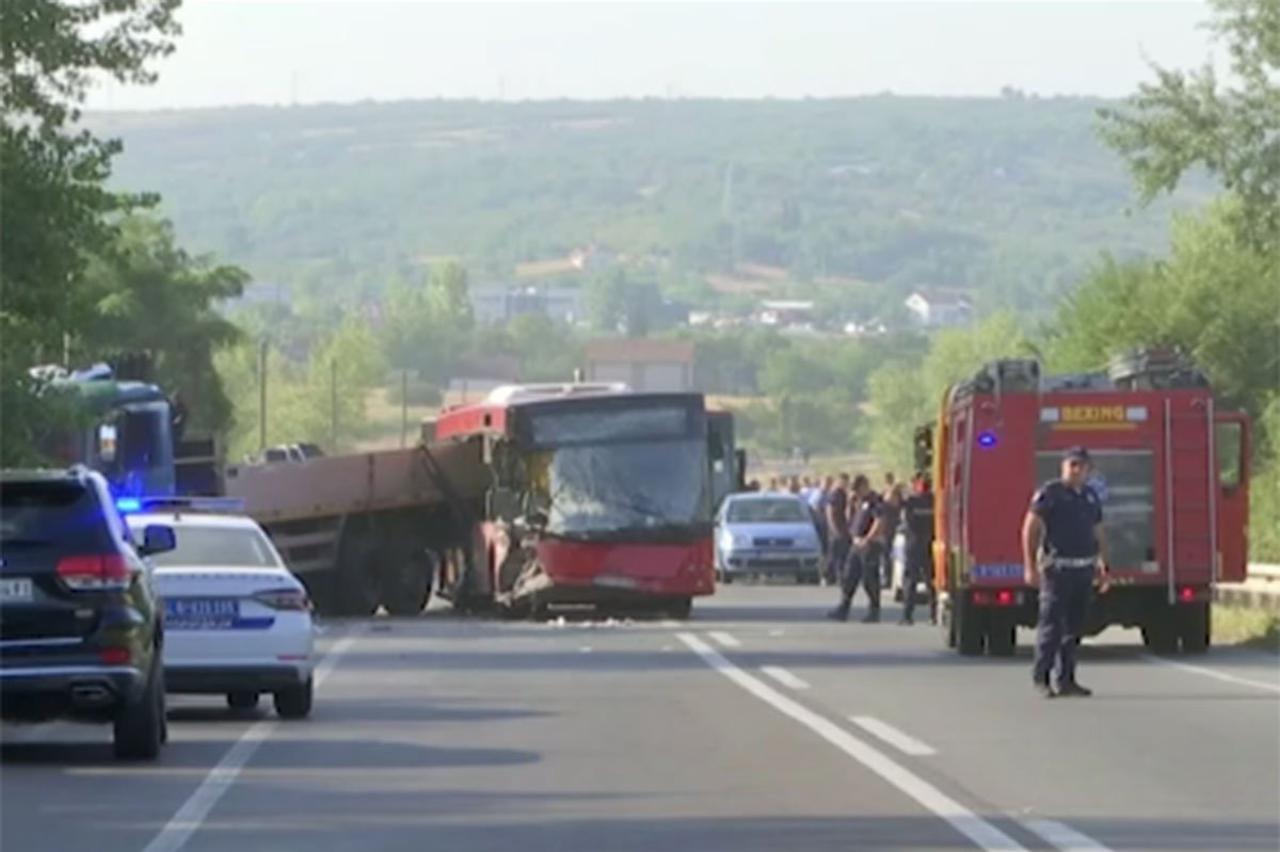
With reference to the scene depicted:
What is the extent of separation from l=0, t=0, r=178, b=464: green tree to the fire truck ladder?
9.82 metres

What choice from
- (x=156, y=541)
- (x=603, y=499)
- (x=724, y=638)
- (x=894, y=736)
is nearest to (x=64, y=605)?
(x=156, y=541)

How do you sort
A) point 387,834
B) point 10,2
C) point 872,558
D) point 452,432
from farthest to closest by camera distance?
point 452,432 → point 872,558 → point 10,2 → point 387,834

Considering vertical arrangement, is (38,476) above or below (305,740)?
above

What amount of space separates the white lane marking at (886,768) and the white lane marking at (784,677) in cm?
20

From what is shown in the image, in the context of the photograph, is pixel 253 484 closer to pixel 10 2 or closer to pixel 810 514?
pixel 10 2

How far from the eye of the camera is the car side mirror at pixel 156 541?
71.3ft

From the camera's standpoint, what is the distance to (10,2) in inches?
1214

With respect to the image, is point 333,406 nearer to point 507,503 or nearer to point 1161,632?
point 507,503

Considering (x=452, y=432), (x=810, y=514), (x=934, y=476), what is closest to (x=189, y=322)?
(x=810, y=514)

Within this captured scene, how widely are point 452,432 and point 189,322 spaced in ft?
135

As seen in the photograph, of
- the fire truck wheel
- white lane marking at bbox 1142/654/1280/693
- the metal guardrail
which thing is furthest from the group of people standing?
white lane marking at bbox 1142/654/1280/693

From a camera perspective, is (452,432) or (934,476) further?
(452,432)

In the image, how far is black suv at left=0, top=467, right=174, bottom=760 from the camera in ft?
66.1

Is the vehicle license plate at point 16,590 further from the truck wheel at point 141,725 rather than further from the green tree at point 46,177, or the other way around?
the green tree at point 46,177
